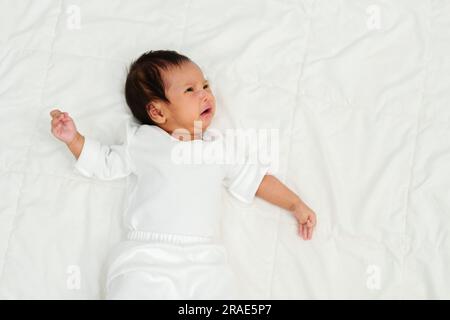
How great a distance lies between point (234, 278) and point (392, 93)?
580mm

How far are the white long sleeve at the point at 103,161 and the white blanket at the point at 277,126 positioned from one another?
33 mm

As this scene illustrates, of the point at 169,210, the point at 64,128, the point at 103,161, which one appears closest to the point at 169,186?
the point at 169,210

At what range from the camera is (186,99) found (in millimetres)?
1290

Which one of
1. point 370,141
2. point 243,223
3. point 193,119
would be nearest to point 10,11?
point 193,119

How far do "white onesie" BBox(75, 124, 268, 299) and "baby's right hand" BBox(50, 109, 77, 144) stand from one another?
4 centimetres

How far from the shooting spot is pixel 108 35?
1406 mm

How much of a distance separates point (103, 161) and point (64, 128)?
4.4 inches

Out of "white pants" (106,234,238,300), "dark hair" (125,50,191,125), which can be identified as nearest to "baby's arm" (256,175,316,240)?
"white pants" (106,234,238,300)

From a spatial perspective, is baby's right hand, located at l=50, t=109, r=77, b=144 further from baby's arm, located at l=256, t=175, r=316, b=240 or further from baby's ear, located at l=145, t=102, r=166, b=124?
baby's arm, located at l=256, t=175, r=316, b=240

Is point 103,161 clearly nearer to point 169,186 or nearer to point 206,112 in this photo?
point 169,186

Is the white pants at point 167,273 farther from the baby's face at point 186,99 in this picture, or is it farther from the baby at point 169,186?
the baby's face at point 186,99

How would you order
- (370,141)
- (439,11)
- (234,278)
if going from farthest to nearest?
1. (439,11)
2. (370,141)
3. (234,278)

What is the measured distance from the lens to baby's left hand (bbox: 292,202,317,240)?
1233 mm

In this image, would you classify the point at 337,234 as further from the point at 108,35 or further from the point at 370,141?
the point at 108,35
